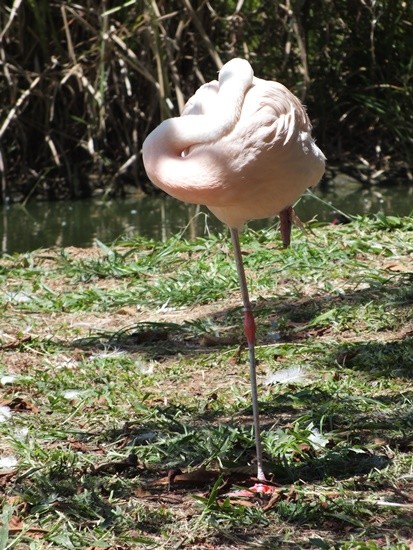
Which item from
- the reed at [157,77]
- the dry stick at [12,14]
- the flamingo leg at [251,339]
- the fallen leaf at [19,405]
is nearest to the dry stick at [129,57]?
the reed at [157,77]

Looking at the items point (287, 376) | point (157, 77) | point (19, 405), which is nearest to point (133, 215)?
point (157, 77)

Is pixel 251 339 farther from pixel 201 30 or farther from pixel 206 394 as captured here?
pixel 201 30

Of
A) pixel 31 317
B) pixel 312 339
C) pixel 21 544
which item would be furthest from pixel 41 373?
pixel 21 544

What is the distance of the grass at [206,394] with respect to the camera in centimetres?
306

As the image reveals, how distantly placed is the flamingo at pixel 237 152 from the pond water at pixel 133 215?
4.02 metres

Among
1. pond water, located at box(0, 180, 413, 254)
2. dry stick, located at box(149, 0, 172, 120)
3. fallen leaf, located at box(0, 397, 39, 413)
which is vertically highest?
dry stick, located at box(149, 0, 172, 120)

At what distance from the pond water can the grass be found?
148 centimetres

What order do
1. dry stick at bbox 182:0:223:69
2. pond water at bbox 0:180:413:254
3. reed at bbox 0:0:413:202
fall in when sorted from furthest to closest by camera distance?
reed at bbox 0:0:413:202, dry stick at bbox 182:0:223:69, pond water at bbox 0:180:413:254

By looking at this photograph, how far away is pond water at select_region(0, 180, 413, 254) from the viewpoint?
812cm

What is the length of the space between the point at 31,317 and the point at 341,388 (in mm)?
1923

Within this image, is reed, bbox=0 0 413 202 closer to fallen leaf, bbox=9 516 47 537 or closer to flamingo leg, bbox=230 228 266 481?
flamingo leg, bbox=230 228 266 481

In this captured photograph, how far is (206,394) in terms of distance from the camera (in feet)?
13.9

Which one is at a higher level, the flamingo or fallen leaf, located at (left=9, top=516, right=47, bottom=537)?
the flamingo

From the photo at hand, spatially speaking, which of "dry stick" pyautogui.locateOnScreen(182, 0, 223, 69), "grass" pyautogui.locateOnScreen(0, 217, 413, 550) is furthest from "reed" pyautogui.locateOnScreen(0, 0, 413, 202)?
"grass" pyautogui.locateOnScreen(0, 217, 413, 550)
